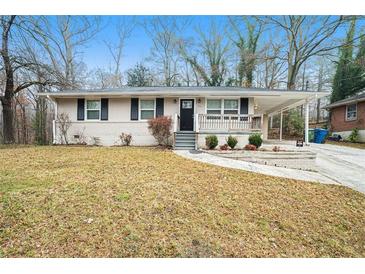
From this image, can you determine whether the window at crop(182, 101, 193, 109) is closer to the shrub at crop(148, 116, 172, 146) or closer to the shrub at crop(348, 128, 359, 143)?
the shrub at crop(148, 116, 172, 146)

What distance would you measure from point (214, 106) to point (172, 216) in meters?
8.22

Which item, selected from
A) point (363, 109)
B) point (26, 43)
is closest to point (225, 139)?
point (26, 43)

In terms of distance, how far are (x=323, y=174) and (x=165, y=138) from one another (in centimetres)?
652

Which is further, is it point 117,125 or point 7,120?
point 7,120

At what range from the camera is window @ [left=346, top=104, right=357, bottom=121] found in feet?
53.0

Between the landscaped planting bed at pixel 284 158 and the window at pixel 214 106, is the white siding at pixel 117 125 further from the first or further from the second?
the landscaped planting bed at pixel 284 158

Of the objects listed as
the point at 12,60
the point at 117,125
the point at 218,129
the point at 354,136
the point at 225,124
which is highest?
the point at 12,60

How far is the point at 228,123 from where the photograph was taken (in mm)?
9367

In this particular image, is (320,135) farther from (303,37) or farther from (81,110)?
(81,110)

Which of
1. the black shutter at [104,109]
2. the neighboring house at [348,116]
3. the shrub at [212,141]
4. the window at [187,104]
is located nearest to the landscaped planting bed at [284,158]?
the shrub at [212,141]

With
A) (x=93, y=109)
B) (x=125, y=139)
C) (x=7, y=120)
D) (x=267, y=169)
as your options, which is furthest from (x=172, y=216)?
(x=7, y=120)

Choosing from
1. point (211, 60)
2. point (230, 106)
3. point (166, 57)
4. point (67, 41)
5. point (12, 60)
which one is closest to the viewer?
point (12, 60)
